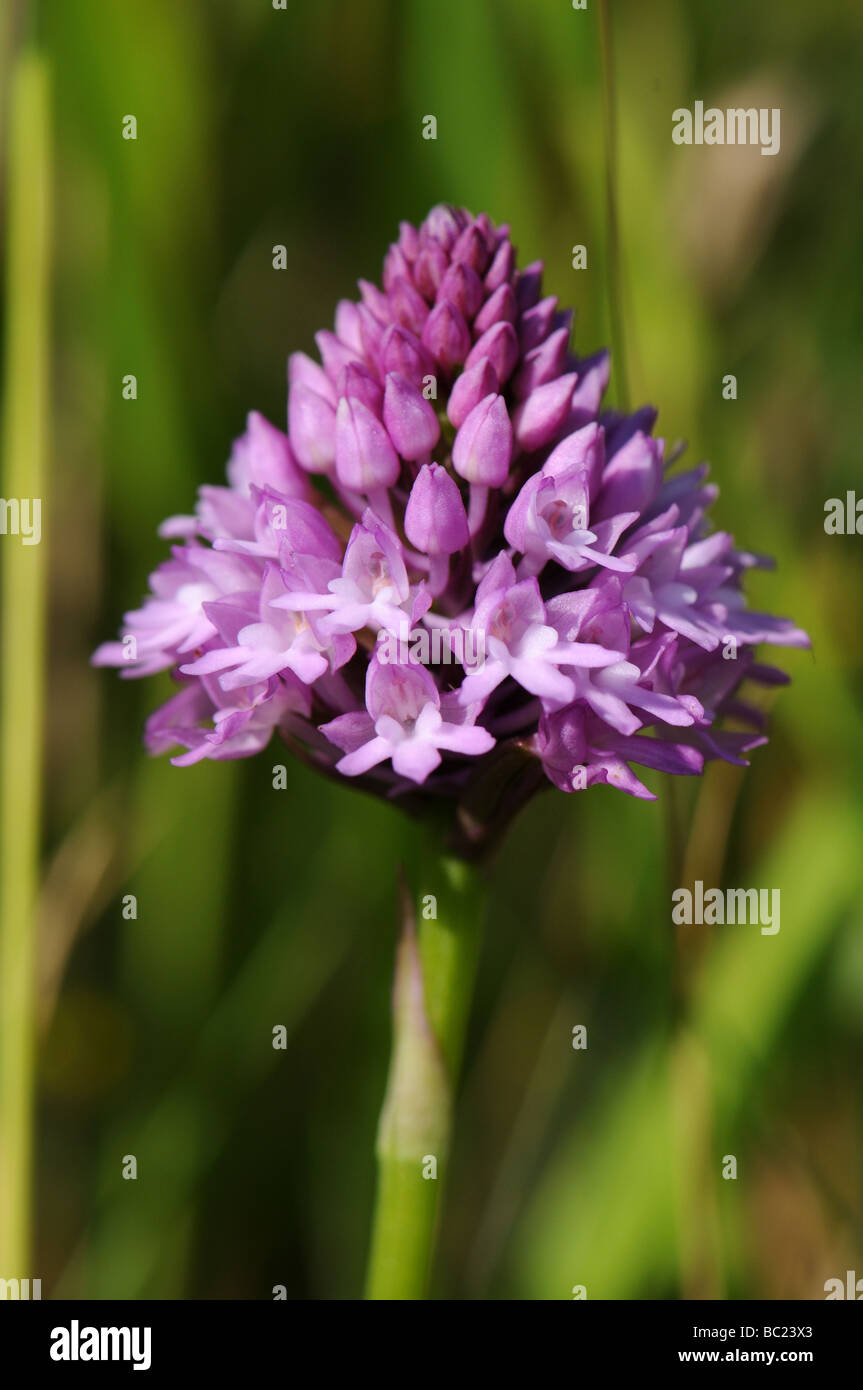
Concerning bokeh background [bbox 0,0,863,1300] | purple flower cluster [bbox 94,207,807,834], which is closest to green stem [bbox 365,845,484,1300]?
purple flower cluster [bbox 94,207,807,834]

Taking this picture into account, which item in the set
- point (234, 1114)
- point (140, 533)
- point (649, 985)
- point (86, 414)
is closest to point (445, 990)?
point (649, 985)

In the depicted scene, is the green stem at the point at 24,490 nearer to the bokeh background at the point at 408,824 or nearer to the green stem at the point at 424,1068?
the bokeh background at the point at 408,824

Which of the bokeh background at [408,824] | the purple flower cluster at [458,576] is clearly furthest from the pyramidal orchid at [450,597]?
the bokeh background at [408,824]

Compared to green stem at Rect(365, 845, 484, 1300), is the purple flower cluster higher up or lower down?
higher up

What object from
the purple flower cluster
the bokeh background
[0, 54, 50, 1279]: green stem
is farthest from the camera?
the bokeh background

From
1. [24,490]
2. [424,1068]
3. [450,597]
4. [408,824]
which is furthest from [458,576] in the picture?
[408,824]

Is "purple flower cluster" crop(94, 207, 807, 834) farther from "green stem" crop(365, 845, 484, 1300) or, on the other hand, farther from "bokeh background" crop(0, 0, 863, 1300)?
"bokeh background" crop(0, 0, 863, 1300)
